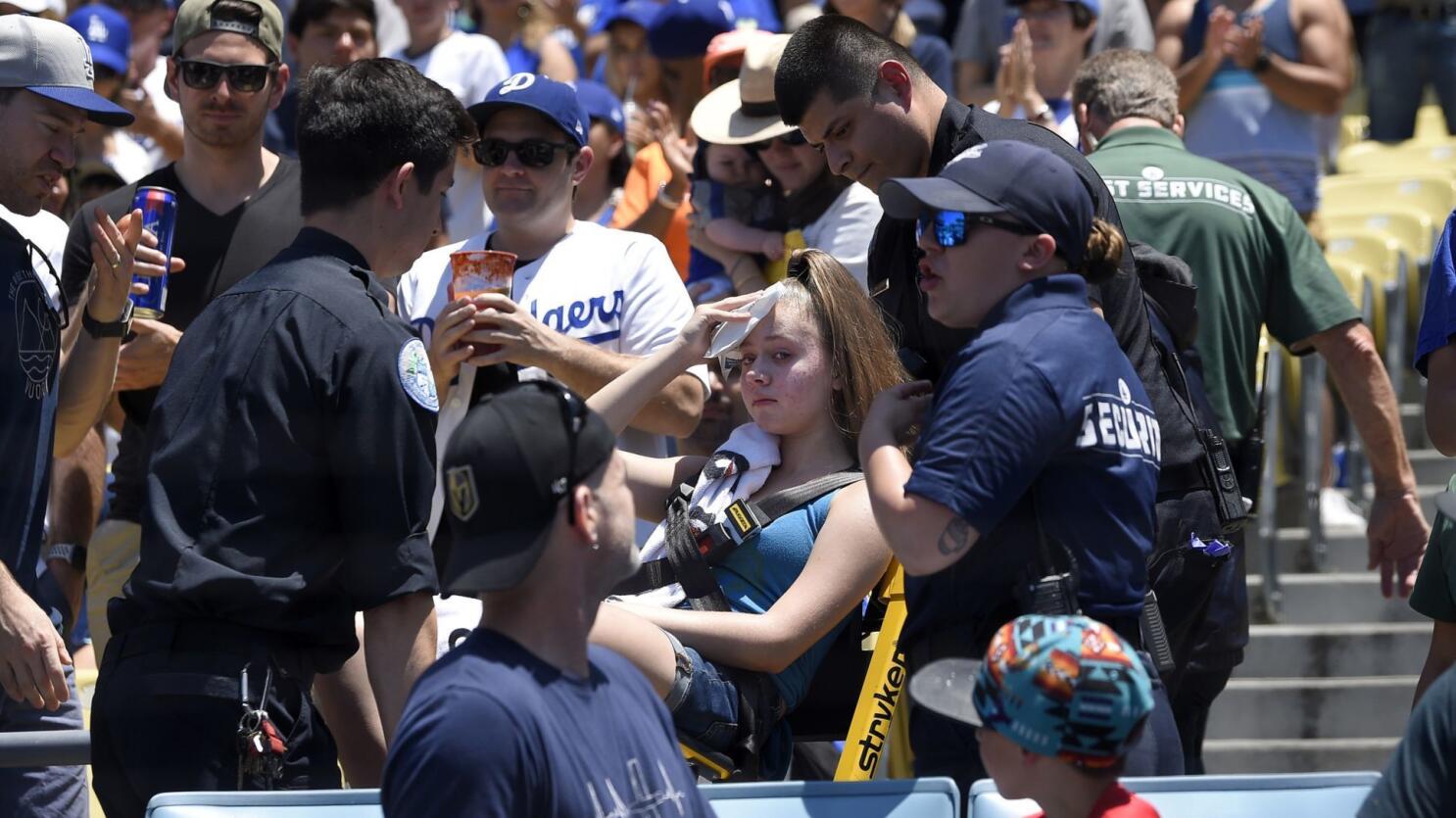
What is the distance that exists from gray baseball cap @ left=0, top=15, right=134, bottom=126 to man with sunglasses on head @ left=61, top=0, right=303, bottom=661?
88cm

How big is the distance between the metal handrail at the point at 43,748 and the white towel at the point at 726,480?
1245 millimetres

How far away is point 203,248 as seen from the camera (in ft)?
16.7

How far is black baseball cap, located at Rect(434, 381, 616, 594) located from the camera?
2.43 meters

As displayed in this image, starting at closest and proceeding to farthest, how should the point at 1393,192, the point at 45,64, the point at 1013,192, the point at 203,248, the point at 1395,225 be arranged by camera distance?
the point at 1013,192 → the point at 45,64 → the point at 203,248 → the point at 1395,225 → the point at 1393,192

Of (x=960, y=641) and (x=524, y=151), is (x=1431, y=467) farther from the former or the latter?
(x=960, y=641)

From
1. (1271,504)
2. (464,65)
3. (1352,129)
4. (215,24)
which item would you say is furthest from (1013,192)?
(1352,129)

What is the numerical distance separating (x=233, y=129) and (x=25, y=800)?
6.20ft

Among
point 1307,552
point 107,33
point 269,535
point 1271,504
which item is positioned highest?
point 107,33

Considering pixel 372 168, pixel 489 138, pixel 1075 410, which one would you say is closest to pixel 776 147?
pixel 489 138

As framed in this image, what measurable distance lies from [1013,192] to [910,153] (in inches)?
38.1

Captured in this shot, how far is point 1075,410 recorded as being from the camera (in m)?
3.12

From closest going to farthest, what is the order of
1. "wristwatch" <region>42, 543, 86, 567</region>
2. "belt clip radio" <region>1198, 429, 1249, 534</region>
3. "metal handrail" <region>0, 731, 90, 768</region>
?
"metal handrail" <region>0, 731, 90, 768</region>
"belt clip radio" <region>1198, 429, 1249, 534</region>
"wristwatch" <region>42, 543, 86, 567</region>

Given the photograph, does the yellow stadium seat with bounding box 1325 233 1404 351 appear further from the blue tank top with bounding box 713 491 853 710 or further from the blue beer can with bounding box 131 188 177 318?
the blue beer can with bounding box 131 188 177 318

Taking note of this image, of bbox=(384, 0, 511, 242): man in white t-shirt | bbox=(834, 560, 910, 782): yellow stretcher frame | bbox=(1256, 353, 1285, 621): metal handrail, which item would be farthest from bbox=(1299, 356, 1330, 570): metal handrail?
bbox=(834, 560, 910, 782): yellow stretcher frame
